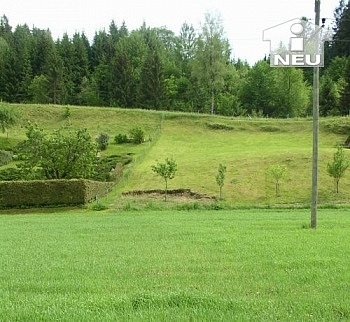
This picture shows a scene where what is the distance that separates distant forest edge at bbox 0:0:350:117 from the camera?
81.8 m

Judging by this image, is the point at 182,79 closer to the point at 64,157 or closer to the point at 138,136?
the point at 138,136

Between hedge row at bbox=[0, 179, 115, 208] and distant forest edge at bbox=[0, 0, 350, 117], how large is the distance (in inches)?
1853

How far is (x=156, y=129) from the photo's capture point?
7056 cm

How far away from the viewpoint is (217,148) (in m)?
59.9

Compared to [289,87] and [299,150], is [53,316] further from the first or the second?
[289,87]

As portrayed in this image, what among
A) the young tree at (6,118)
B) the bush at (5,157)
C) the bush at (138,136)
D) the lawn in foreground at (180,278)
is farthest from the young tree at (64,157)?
the lawn in foreground at (180,278)

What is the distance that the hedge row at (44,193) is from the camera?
127 ft

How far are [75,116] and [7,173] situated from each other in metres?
27.3

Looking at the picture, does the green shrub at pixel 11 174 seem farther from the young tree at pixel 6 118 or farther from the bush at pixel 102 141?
the young tree at pixel 6 118

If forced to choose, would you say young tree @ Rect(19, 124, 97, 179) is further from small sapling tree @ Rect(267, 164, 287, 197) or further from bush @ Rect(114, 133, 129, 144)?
bush @ Rect(114, 133, 129, 144)

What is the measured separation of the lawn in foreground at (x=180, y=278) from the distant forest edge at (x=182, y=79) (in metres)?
67.5

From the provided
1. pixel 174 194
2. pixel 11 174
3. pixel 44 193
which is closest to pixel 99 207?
pixel 44 193

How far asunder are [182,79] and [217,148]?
46571mm

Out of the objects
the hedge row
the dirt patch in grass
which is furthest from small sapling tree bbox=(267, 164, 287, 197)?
the hedge row
